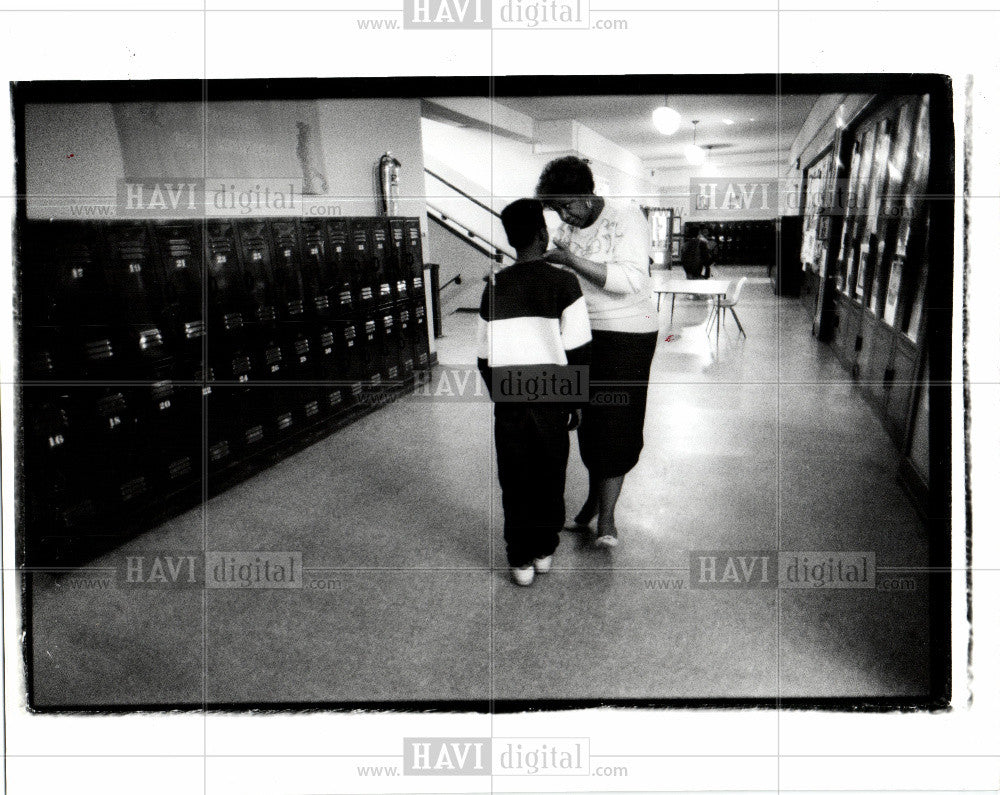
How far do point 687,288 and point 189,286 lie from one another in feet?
5.18

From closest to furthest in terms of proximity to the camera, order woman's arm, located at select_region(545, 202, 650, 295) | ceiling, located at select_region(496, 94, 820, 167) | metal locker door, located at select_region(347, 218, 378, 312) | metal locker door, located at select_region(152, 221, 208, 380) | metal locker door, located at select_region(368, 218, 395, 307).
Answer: ceiling, located at select_region(496, 94, 820, 167)
woman's arm, located at select_region(545, 202, 650, 295)
metal locker door, located at select_region(368, 218, 395, 307)
metal locker door, located at select_region(347, 218, 378, 312)
metal locker door, located at select_region(152, 221, 208, 380)

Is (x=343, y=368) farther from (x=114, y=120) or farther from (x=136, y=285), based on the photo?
(x=114, y=120)

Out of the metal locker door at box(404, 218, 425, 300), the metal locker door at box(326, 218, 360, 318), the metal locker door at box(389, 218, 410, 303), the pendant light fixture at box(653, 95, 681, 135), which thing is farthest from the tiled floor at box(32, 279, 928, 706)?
the metal locker door at box(326, 218, 360, 318)

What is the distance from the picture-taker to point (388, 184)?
6.19ft

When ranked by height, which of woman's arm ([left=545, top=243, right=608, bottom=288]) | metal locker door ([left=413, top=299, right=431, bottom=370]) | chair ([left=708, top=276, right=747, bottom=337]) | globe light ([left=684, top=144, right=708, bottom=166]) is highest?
globe light ([left=684, top=144, right=708, bottom=166])

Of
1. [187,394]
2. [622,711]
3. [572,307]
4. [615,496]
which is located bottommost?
[622,711]

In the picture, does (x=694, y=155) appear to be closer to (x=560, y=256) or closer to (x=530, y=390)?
(x=560, y=256)

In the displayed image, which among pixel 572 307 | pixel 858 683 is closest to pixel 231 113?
pixel 572 307

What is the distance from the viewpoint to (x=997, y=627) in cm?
142

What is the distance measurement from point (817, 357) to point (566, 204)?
0.66m

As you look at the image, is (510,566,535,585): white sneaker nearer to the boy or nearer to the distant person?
the boy

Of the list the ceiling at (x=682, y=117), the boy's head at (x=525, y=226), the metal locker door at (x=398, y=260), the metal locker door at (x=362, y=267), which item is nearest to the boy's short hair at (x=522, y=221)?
the boy's head at (x=525, y=226)

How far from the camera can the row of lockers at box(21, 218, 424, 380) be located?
177 centimetres

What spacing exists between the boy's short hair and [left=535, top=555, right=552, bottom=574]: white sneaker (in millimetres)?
727
